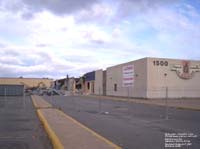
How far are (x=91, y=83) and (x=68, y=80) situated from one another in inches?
913

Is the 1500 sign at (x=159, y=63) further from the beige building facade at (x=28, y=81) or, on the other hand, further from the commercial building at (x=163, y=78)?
the beige building facade at (x=28, y=81)

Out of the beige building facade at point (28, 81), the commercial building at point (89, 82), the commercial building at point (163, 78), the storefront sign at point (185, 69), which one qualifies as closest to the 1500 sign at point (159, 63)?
the commercial building at point (163, 78)

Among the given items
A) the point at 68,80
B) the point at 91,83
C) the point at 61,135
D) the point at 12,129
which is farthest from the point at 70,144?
the point at 68,80

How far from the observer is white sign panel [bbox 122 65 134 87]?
67.6 metres

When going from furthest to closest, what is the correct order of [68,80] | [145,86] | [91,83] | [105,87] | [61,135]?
1. [68,80]
2. [91,83]
3. [105,87]
4. [145,86]
5. [61,135]

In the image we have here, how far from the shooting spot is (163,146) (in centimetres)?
1177

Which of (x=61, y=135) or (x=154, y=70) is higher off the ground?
(x=154, y=70)

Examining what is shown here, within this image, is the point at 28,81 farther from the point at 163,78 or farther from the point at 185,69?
the point at 163,78

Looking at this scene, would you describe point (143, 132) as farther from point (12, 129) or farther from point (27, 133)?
point (12, 129)

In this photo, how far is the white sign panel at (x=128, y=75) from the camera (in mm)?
67625

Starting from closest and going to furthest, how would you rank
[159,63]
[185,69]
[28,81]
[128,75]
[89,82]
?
1. [159,63]
2. [185,69]
3. [128,75]
4. [89,82]
5. [28,81]

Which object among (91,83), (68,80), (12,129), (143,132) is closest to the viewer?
(143,132)

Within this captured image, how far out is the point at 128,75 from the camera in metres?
69.6

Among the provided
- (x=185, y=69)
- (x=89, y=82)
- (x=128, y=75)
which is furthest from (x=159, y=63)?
(x=89, y=82)
